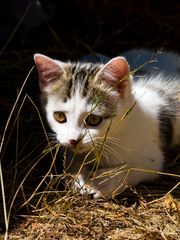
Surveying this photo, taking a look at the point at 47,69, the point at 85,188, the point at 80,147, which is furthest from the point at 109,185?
the point at 47,69

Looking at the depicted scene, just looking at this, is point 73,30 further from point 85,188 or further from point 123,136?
point 85,188

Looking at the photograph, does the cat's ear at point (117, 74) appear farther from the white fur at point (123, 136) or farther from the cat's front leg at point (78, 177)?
the cat's front leg at point (78, 177)

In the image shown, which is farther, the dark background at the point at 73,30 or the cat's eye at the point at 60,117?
the dark background at the point at 73,30

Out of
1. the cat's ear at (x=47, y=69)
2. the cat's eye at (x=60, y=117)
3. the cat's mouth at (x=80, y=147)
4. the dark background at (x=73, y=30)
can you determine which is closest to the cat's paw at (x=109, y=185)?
the cat's mouth at (x=80, y=147)

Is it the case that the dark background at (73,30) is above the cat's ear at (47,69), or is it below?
above

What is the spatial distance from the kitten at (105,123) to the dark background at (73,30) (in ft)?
2.43

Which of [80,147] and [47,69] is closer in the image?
[80,147]

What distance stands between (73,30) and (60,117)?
5.72 feet

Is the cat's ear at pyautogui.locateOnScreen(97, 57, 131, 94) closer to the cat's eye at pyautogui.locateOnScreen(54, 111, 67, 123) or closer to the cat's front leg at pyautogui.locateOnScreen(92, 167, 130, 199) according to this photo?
the cat's eye at pyautogui.locateOnScreen(54, 111, 67, 123)

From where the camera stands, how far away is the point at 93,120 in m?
2.54

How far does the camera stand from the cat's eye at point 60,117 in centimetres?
260

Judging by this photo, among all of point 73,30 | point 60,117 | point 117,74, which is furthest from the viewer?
point 73,30

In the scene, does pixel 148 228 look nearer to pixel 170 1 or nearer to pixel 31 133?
pixel 31 133

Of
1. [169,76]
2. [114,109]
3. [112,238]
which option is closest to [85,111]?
[114,109]
